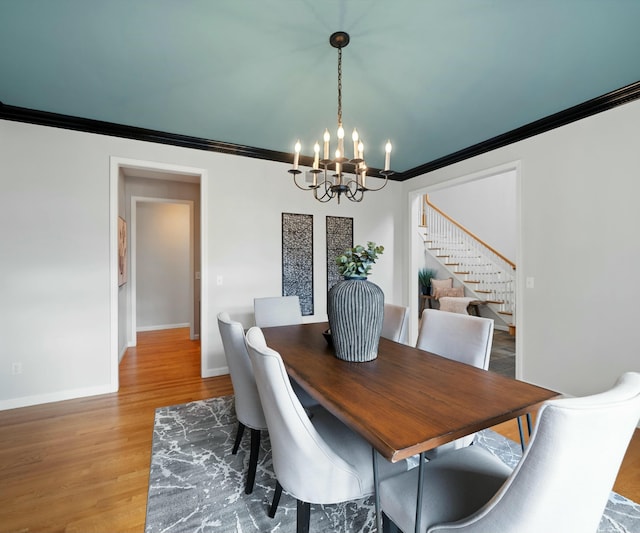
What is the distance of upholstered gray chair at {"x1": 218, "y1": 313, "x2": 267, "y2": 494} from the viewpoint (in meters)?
1.70

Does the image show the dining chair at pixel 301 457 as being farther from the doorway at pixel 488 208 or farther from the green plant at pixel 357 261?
the doorway at pixel 488 208

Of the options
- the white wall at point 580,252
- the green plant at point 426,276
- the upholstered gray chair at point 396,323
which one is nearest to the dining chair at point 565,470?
the upholstered gray chair at point 396,323

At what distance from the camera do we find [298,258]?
4.00 metres

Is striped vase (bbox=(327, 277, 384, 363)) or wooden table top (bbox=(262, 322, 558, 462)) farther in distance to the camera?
striped vase (bbox=(327, 277, 384, 363))

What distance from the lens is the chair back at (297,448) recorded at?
1087 mm

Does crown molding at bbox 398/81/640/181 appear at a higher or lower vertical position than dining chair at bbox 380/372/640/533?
higher

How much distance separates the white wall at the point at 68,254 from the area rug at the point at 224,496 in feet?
4.32

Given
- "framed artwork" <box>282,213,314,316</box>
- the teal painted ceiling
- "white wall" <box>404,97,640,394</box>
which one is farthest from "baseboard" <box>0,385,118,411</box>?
"white wall" <box>404,97,640,394</box>

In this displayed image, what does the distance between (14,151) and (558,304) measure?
497cm

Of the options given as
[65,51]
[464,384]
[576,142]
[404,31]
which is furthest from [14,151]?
[576,142]

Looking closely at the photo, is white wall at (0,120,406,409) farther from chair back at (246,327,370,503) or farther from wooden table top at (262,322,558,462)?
chair back at (246,327,370,503)

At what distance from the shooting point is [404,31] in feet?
6.25

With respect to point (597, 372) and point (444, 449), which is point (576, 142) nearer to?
point (597, 372)

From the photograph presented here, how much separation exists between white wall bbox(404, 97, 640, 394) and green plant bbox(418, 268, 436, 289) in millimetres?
4043
